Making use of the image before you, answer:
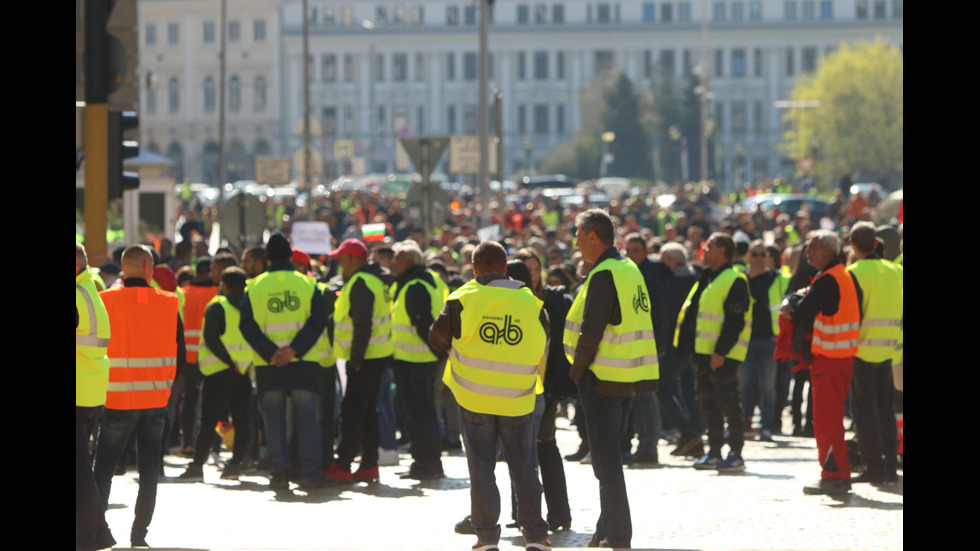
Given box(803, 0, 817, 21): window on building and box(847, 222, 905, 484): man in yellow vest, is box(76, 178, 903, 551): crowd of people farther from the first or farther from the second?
box(803, 0, 817, 21): window on building

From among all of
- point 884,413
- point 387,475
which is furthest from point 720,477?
point 387,475

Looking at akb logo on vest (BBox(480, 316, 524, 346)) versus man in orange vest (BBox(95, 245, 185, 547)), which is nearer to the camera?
akb logo on vest (BBox(480, 316, 524, 346))

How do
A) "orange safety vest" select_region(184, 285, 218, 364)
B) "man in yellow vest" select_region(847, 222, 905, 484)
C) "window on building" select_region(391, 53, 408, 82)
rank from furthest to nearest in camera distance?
"window on building" select_region(391, 53, 408, 82) < "orange safety vest" select_region(184, 285, 218, 364) < "man in yellow vest" select_region(847, 222, 905, 484)

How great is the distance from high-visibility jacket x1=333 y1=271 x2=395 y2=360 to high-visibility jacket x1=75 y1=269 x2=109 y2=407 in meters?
3.61

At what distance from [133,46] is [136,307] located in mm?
1947

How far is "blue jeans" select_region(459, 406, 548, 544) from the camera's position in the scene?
7.81 meters

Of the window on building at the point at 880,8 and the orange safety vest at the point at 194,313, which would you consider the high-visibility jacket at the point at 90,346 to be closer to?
the orange safety vest at the point at 194,313

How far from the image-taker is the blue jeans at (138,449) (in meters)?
8.43

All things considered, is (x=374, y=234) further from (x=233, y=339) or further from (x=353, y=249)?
(x=233, y=339)

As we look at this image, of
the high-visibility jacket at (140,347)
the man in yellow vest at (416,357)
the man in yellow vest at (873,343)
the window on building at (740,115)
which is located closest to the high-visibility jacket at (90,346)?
the high-visibility jacket at (140,347)

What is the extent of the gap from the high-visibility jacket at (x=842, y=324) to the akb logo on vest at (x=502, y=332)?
3287 mm

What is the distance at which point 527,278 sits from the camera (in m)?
8.84

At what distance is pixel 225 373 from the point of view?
1173 centimetres

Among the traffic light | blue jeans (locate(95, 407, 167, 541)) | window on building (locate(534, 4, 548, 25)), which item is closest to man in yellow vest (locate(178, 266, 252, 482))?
the traffic light
